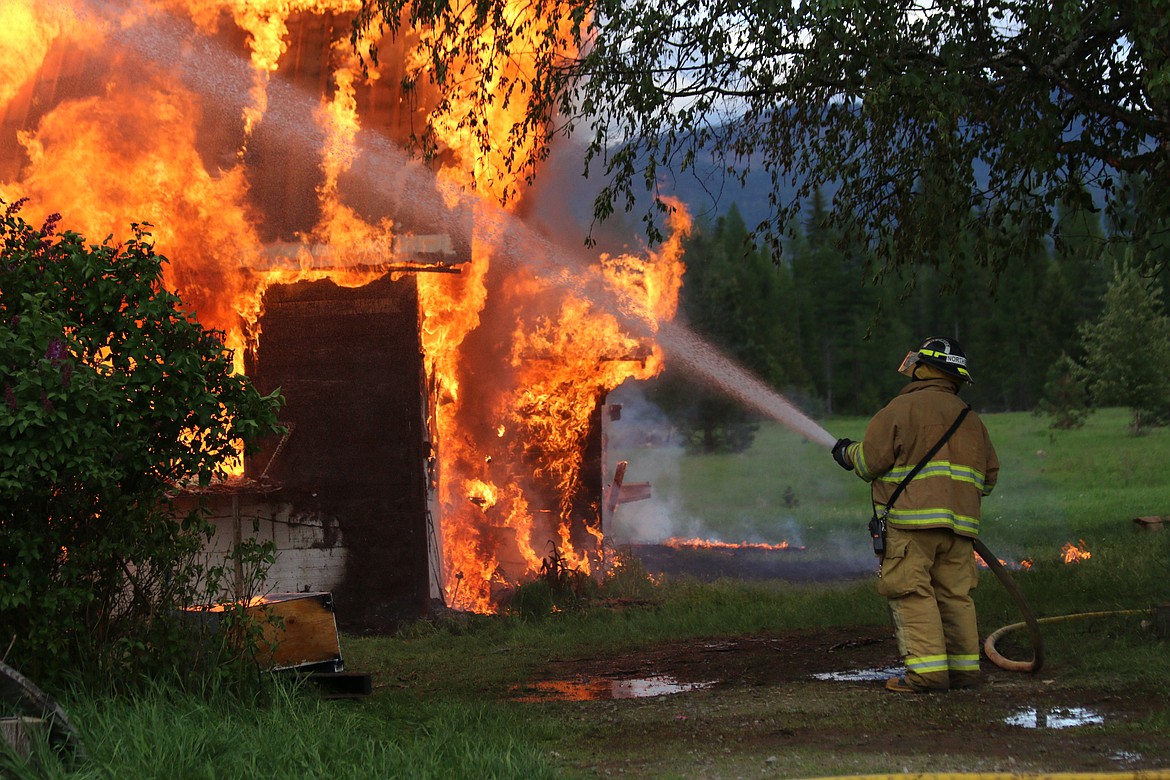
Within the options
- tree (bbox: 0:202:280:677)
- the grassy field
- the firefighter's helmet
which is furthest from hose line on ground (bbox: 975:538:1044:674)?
tree (bbox: 0:202:280:677)

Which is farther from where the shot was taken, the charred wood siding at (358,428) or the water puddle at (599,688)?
the charred wood siding at (358,428)

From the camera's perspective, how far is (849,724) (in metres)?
5.60

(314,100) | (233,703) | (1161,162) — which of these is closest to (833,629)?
(1161,162)

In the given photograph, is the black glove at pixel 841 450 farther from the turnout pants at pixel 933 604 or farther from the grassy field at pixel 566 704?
the grassy field at pixel 566 704

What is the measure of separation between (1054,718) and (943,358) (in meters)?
2.19

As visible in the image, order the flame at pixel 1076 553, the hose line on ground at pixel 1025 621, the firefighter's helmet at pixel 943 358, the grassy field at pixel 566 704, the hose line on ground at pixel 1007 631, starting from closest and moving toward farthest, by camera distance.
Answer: the grassy field at pixel 566 704 < the hose line on ground at pixel 1025 621 < the firefighter's helmet at pixel 943 358 < the hose line on ground at pixel 1007 631 < the flame at pixel 1076 553

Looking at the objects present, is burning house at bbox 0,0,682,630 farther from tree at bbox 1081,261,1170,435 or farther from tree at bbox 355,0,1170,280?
tree at bbox 1081,261,1170,435

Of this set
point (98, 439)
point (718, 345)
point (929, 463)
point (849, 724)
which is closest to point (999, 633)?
point (929, 463)

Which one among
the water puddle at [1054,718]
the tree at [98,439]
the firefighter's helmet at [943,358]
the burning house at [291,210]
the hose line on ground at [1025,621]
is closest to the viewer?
the tree at [98,439]

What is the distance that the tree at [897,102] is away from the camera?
23.5 feet

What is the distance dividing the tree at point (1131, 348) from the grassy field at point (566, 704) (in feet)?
35.3

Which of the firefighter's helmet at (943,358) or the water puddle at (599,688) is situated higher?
the firefighter's helmet at (943,358)

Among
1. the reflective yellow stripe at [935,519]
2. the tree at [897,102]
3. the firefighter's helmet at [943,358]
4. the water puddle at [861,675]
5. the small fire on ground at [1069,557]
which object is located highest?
the tree at [897,102]

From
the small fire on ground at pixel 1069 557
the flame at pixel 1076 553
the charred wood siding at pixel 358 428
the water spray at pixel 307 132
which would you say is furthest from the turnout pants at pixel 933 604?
the flame at pixel 1076 553
